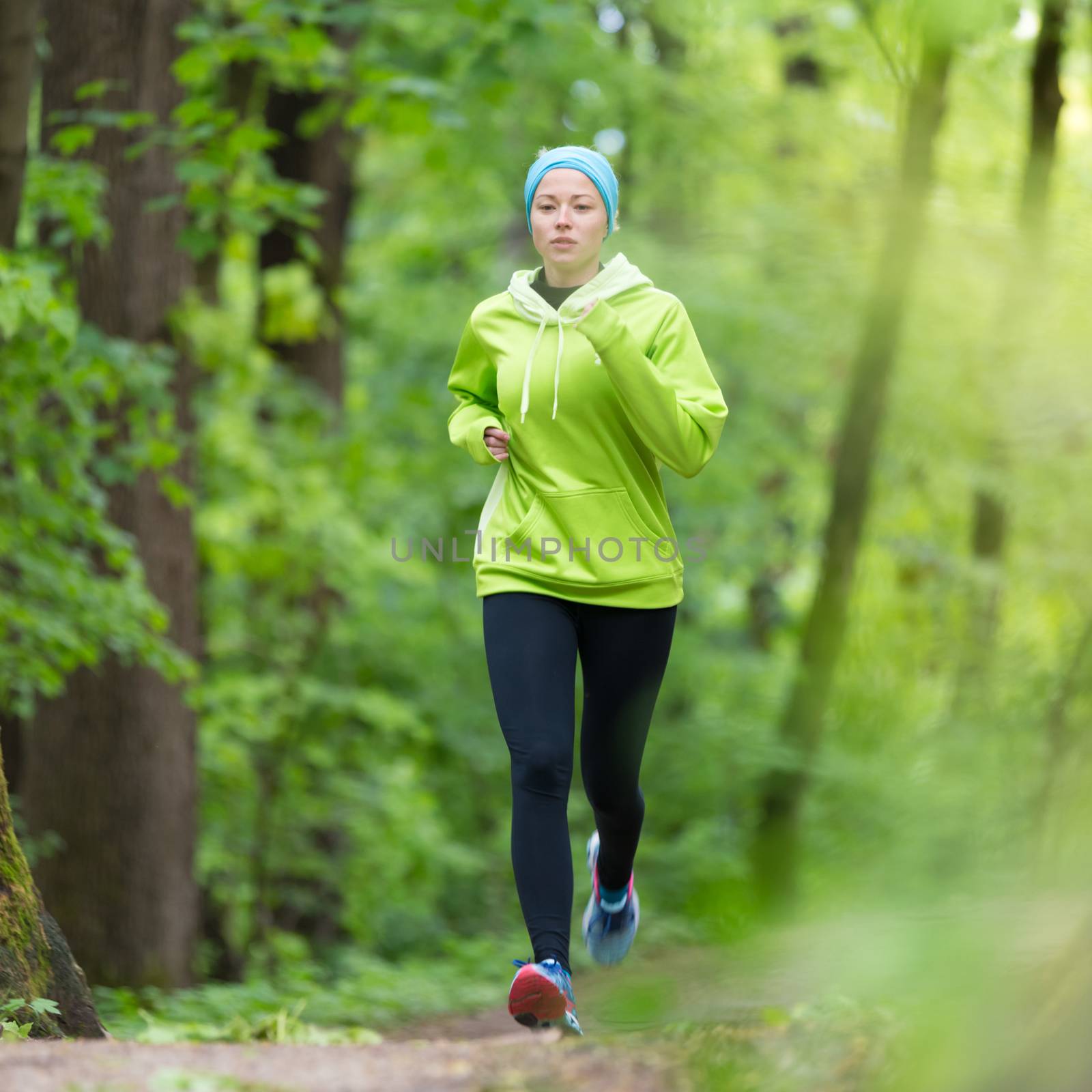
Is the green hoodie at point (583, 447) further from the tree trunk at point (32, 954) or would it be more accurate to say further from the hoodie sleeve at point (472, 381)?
the tree trunk at point (32, 954)

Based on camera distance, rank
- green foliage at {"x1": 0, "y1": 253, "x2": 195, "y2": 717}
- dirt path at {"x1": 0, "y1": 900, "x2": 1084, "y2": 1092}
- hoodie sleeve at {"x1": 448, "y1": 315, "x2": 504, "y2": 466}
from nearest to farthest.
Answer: dirt path at {"x1": 0, "y1": 900, "x2": 1084, "y2": 1092} < hoodie sleeve at {"x1": 448, "y1": 315, "x2": 504, "y2": 466} < green foliage at {"x1": 0, "y1": 253, "x2": 195, "y2": 717}

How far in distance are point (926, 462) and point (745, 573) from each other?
2854mm

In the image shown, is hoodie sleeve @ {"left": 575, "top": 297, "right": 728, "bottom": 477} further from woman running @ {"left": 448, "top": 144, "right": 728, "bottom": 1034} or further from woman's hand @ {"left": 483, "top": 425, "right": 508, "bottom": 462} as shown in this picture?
woman's hand @ {"left": 483, "top": 425, "right": 508, "bottom": 462}

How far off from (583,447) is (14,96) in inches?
112

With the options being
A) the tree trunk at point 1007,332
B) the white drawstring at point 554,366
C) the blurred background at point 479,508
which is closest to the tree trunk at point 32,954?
the blurred background at point 479,508

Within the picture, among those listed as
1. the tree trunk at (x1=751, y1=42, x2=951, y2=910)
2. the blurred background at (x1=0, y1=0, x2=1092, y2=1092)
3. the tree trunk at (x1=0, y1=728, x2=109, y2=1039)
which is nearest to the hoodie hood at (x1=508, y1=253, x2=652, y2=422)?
the blurred background at (x1=0, y1=0, x2=1092, y2=1092)

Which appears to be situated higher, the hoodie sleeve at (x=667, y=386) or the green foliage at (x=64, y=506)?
the hoodie sleeve at (x=667, y=386)

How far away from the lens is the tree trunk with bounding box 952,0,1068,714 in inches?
169

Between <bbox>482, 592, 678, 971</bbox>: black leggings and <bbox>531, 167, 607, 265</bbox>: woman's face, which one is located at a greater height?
<bbox>531, 167, 607, 265</bbox>: woman's face

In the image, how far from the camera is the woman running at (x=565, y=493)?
11.1 feet

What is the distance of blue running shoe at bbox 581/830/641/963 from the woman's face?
1668 mm

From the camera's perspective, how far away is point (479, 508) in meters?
11.9

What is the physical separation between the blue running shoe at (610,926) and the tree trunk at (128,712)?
13.2 feet

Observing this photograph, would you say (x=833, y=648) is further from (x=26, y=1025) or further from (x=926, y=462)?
(x=26, y=1025)
